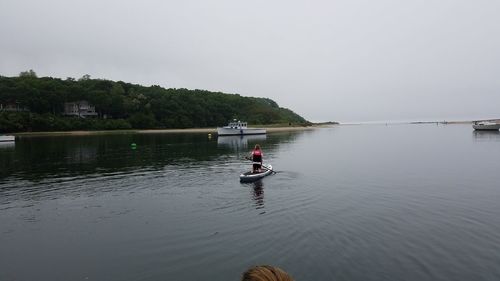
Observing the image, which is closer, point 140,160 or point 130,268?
point 130,268

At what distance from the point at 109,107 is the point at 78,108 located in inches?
453

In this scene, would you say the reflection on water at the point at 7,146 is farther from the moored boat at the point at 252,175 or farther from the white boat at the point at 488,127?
the white boat at the point at 488,127

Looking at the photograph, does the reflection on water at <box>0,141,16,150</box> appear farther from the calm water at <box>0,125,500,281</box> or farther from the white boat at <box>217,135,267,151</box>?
the calm water at <box>0,125,500,281</box>

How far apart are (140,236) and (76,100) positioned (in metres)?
145

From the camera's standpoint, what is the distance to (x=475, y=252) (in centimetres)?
1369

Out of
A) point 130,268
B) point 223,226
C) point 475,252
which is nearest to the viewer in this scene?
point 130,268

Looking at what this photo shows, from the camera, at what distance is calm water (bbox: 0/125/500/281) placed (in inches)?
499

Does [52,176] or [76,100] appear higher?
[76,100]

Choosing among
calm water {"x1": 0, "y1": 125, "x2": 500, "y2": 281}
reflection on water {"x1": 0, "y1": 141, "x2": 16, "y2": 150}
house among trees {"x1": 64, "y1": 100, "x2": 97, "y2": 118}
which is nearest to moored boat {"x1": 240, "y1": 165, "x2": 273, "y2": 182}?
calm water {"x1": 0, "y1": 125, "x2": 500, "y2": 281}

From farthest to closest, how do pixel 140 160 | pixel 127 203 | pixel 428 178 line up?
1. pixel 140 160
2. pixel 428 178
3. pixel 127 203

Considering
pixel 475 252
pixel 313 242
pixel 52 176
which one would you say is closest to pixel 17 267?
pixel 313 242

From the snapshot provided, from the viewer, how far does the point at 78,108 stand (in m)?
146

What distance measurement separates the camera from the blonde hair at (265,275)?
2600mm

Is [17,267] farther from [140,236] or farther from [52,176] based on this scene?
[52,176]
